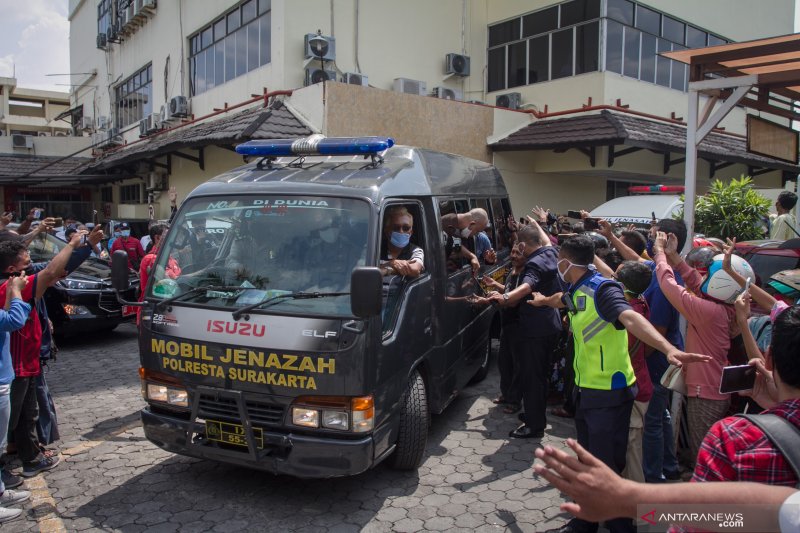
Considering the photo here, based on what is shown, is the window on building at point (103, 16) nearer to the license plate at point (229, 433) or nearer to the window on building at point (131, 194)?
the window on building at point (131, 194)

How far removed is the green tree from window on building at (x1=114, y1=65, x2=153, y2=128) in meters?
16.2

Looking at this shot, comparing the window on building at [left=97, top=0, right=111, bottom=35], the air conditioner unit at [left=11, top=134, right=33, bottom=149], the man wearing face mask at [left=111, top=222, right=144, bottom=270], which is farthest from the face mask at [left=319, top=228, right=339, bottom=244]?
the air conditioner unit at [left=11, top=134, right=33, bottom=149]

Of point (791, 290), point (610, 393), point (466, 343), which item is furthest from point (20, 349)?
point (791, 290)

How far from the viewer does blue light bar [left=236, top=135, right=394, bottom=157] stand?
4.36 metres

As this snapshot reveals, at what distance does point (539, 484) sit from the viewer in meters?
4.25

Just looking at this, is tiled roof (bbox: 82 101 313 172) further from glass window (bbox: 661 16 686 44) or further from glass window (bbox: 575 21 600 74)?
glass window (bbox: 661 16 686 44)

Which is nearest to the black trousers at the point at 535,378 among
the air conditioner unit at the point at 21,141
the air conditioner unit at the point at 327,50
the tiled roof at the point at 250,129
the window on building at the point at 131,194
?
the tiled roof at the point at 250,129

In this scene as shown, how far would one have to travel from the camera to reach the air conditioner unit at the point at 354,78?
11.8 metres

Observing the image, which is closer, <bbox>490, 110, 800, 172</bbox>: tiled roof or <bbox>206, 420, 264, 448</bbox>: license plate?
<bbox>206, 420, 264, 448</bbox>: license plate

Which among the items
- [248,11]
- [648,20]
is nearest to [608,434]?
[248,11]

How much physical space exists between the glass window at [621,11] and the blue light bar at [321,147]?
1082 centimetres

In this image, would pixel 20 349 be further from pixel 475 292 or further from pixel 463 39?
pixel 463 39

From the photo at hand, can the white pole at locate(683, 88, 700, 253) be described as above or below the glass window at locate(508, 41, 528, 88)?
below

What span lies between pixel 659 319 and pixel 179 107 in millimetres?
14408
